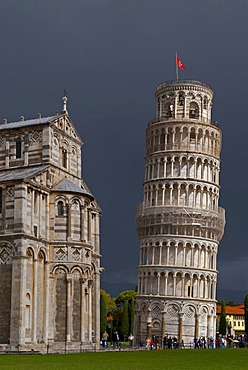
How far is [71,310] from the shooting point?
5350 centimetres

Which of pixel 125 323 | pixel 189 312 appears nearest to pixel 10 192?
pixel 189 312

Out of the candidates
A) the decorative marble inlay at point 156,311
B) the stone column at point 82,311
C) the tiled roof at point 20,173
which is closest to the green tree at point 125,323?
the decorative marble inlay at point 156,311

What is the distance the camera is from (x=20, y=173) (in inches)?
2201

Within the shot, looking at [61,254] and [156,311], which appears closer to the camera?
[61,254]

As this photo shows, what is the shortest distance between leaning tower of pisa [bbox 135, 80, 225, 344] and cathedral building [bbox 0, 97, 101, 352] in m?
28.2

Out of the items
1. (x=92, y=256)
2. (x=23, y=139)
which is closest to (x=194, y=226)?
(x=92, y=256)

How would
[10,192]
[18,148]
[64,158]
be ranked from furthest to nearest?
[64,158], [18,148], [10,192]

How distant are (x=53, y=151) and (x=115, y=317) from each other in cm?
7141

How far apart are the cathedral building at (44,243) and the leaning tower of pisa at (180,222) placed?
2816cm

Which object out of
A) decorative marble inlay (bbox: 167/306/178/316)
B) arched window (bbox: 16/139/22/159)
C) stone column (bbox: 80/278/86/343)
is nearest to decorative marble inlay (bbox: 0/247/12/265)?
stone column (bbox: 80/278/86/343)

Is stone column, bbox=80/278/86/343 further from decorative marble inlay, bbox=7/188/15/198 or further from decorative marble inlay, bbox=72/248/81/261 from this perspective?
decorative marble inlay, bbox=7/188/15/198

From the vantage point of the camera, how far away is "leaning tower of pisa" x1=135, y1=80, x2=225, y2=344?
8719cm

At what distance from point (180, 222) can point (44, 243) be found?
119ft

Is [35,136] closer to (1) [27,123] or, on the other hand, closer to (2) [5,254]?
(1) [27,123]
